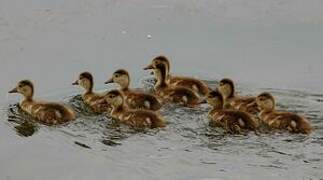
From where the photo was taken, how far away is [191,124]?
6.09 metres

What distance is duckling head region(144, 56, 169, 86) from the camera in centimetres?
675

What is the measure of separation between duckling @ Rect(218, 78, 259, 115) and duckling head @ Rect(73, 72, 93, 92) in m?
0.92

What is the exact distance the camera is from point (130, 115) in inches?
242

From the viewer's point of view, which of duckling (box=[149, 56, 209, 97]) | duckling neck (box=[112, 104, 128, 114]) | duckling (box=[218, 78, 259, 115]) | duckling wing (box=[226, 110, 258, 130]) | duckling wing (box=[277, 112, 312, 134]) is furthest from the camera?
duckling (box=[149, 56, 209, 97])

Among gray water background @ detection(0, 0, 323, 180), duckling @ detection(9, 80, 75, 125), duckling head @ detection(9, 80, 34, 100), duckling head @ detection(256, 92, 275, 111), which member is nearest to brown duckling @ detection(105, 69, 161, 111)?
gray water background @ detection(0, 0, 323, 180)

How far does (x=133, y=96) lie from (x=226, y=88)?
663mm

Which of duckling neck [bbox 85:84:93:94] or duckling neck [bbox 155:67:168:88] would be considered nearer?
duckling neck [bbox 85:84:93:94]

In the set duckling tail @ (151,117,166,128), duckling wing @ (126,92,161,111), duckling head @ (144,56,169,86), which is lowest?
duckling tail @ (151,117,166,128)

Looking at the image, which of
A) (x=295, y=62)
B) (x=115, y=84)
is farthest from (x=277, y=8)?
(x=115, y=84)

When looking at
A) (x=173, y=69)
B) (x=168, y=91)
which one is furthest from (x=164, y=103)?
(x=173, y=69)

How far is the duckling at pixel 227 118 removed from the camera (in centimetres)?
595

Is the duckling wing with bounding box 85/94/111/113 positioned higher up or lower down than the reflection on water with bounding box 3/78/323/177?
higher up

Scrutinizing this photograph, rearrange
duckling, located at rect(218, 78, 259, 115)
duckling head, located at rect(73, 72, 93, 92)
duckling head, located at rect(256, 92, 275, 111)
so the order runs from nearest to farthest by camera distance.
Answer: duckling head, located at rect(256, 92, 275, 111) → duckling, located at rect(218, 78, 259, 115) → duckling head, located at rect(73, 72, 93, 92)

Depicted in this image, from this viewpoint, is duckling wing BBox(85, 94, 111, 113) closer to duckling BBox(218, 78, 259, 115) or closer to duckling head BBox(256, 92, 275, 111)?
duckling BBox(218, 78, 259, 115)
